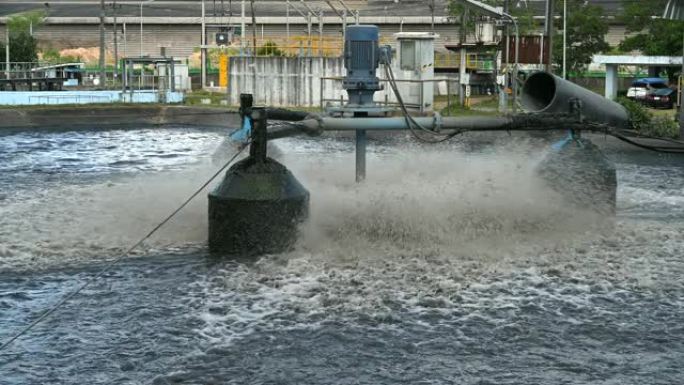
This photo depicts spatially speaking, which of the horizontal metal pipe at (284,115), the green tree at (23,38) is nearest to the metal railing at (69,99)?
the green tree at (23,38)

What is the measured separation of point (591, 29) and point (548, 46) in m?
26.2

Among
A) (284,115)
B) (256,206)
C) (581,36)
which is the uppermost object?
(581,36)

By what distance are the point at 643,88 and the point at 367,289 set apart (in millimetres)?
40999

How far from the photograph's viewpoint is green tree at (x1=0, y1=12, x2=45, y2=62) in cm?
7256

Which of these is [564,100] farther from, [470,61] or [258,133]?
[470,61]

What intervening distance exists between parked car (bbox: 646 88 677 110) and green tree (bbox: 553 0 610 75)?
11673 mm

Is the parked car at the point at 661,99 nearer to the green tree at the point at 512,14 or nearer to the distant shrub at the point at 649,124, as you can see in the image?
the green tree at the point at 512,14

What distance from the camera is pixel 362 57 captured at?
15.4 m

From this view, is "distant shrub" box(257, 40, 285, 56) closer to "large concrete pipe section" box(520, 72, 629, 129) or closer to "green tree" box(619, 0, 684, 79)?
"green tree" box(619, 0, 684, 79)

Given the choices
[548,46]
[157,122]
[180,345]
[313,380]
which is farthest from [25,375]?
[157,122]

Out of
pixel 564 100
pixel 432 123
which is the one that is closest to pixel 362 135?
pixel 432 123

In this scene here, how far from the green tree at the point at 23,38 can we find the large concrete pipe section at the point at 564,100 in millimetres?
61446

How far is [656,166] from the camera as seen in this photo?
23.9m

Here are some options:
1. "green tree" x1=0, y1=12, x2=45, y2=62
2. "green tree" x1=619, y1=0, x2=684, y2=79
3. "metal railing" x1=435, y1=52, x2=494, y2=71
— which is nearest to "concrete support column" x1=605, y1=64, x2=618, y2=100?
"green tree" x1=619, y1=0, x2=684, y2=79
